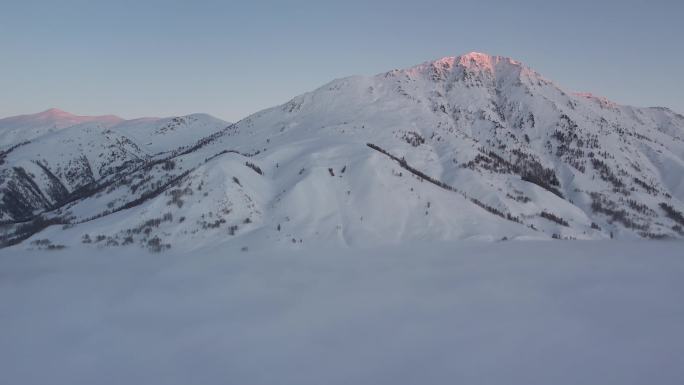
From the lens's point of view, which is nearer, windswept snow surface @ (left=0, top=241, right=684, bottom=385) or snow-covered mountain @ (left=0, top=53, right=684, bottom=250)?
windswept snow surface @ (left=0, top=241, right=684, bottom=385)

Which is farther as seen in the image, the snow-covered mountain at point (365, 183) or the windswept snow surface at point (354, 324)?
the snow-covered mountain at point (365, 183)

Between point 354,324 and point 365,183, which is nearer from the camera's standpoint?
point 354,324

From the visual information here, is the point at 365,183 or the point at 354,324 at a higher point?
the point at 365,183

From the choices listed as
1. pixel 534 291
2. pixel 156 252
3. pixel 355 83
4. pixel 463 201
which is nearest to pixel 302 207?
pixel 156 252

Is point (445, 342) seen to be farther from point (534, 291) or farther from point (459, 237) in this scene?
point (459, 237)
